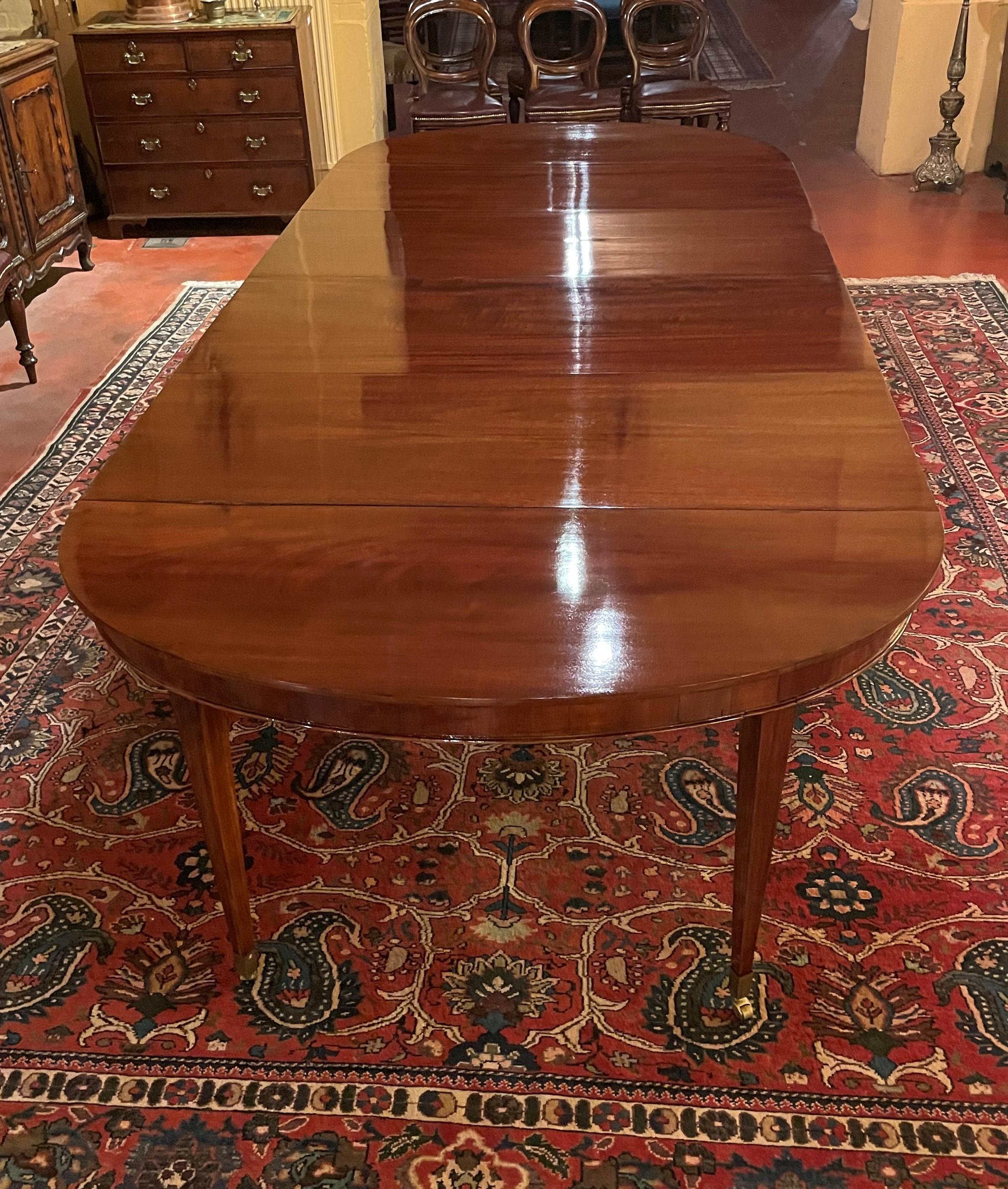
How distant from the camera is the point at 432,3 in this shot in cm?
465

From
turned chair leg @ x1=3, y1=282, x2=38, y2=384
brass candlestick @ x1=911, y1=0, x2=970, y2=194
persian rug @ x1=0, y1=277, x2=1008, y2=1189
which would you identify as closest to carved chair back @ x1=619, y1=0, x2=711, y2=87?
brass candlestick @ x1=911, y1=0, x2=970, y2=194

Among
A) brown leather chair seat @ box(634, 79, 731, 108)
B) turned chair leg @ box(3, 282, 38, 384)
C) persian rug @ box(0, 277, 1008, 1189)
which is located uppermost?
brown leather chair seat @ box(634, 79, 731, 108)

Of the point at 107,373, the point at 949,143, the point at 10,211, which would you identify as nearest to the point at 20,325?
the point at 107,373

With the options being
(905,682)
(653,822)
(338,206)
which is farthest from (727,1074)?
(338,206)

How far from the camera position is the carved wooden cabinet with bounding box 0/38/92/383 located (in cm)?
402

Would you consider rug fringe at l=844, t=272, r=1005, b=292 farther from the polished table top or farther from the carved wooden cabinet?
the carved wooden cabinet

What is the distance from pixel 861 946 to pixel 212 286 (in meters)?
3.58

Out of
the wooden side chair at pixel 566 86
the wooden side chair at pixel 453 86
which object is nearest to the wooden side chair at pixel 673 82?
the wooden side chair at pixel 566 86

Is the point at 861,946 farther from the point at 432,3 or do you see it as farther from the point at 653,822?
the point at 432,3

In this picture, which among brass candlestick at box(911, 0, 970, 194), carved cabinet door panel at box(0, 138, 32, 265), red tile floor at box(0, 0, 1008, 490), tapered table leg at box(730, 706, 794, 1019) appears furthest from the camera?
brass candlestick at box(911, 0, 970, 194)

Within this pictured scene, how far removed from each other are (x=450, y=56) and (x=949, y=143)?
2.39 meters

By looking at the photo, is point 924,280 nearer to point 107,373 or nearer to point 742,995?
point 107,373

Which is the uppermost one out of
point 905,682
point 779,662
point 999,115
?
point 779,662

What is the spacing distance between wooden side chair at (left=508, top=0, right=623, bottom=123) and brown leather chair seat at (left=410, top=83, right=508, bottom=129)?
163 millimetres
